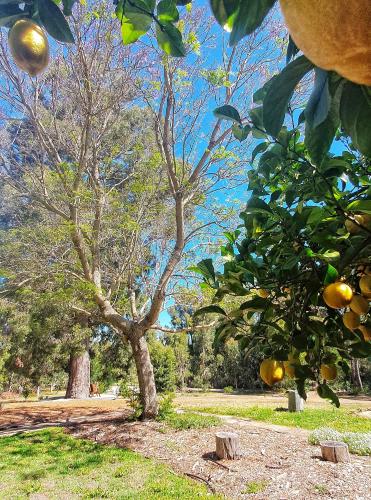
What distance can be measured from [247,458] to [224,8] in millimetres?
6687

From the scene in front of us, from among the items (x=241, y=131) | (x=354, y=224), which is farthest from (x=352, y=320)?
(x=241, y=131)

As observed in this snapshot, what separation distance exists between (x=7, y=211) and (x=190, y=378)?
69.4ft

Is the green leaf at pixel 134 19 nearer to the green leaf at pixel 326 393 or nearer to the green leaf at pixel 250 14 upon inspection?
the green leaf at pixel 250 14

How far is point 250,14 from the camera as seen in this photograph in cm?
65

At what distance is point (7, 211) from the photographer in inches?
530

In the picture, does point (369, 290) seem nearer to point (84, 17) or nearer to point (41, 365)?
point (84, 17)

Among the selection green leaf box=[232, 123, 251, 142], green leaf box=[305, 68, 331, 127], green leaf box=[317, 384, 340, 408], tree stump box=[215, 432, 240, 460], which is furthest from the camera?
tree stump box=[215, 432, 240, 460]

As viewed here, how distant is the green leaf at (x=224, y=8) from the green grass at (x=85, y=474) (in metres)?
5.10

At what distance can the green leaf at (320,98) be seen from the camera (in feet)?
1.96

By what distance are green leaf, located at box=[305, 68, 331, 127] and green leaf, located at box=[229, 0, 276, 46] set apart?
15 cm

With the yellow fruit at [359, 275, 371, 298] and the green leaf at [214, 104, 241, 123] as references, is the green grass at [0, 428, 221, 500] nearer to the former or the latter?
the yellow fruit at [359, 275, 371, 298]

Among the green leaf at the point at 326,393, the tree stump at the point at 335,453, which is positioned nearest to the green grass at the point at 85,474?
the tree stump at the point at 335,453

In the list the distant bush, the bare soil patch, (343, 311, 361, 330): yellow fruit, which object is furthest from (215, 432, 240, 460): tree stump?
(343, 311, 361, 330): yellow fruit

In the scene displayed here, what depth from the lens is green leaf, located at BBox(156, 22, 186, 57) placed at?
864 mm
